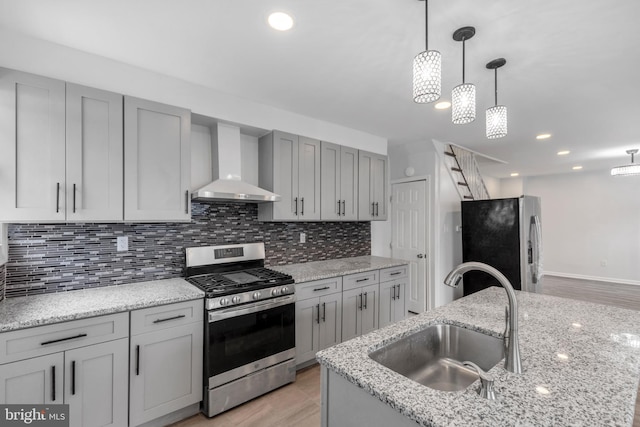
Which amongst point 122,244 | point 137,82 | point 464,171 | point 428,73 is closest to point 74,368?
point 122,244

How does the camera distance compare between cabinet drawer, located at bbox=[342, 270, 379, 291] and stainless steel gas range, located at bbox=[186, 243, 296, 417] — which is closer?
stainless steel gas range, located at bbox=[186, 243, 296, 417]

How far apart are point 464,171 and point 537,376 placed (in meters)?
4.27

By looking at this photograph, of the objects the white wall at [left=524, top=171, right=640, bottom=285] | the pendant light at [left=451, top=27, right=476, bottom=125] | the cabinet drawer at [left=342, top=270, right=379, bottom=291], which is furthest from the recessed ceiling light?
the white wall at [left=524, top=171, right=640, bottom=285]

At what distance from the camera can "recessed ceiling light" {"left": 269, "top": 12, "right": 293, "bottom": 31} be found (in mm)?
1628

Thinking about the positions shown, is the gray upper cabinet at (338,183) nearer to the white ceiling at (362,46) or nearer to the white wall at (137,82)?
the white wall at (137,82)

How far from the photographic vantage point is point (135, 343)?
184 centimetres

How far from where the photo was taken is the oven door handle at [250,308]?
2064mm

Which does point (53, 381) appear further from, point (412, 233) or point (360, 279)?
point (412, 233)

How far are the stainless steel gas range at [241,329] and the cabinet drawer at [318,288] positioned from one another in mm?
141

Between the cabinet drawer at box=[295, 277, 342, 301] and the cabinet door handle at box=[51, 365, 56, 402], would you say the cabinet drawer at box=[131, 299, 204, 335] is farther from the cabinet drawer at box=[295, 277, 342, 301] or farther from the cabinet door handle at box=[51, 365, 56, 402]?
the cabinet drawer at box=[295, 277, 342, 301]

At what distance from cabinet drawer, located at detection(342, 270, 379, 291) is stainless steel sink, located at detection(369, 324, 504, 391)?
59.0 inches

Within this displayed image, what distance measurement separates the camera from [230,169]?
2.67 m

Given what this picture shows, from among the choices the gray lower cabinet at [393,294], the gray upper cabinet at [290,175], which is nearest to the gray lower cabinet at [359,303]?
the gray lower cabinet at [393,294]

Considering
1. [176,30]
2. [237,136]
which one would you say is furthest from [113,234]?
[176,30]
